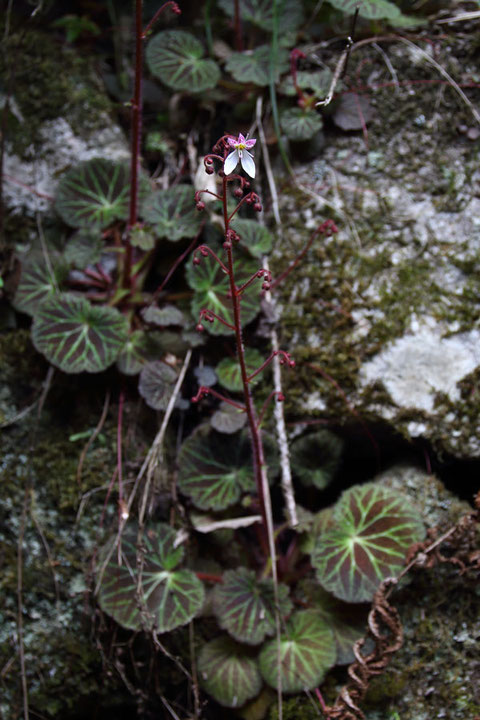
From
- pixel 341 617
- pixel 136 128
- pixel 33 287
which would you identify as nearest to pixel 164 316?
pixel 33 287

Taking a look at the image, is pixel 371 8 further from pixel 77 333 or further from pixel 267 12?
pixel 77 333

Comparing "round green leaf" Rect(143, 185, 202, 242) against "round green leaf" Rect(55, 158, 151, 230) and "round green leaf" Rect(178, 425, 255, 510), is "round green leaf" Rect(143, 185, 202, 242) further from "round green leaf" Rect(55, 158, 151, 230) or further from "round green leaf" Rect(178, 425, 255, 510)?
"round green leaf" Rect(178, 425, 255, 510)

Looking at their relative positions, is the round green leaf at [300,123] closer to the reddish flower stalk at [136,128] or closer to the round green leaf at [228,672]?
the reddish flower stalk at [136,128]

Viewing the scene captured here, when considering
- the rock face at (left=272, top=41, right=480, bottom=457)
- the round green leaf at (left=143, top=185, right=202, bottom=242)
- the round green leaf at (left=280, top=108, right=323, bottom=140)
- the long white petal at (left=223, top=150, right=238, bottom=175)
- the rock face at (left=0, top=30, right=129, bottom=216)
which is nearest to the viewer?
the long white petal at (left=223, top=150, right=238, bottom=175)

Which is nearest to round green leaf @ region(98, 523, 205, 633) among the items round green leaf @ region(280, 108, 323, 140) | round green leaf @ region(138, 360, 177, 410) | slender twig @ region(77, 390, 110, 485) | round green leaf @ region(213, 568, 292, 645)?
round green leaf @ region(213, 568, 292, 645)

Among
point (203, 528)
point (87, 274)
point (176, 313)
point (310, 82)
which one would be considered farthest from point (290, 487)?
point (310, 82)
